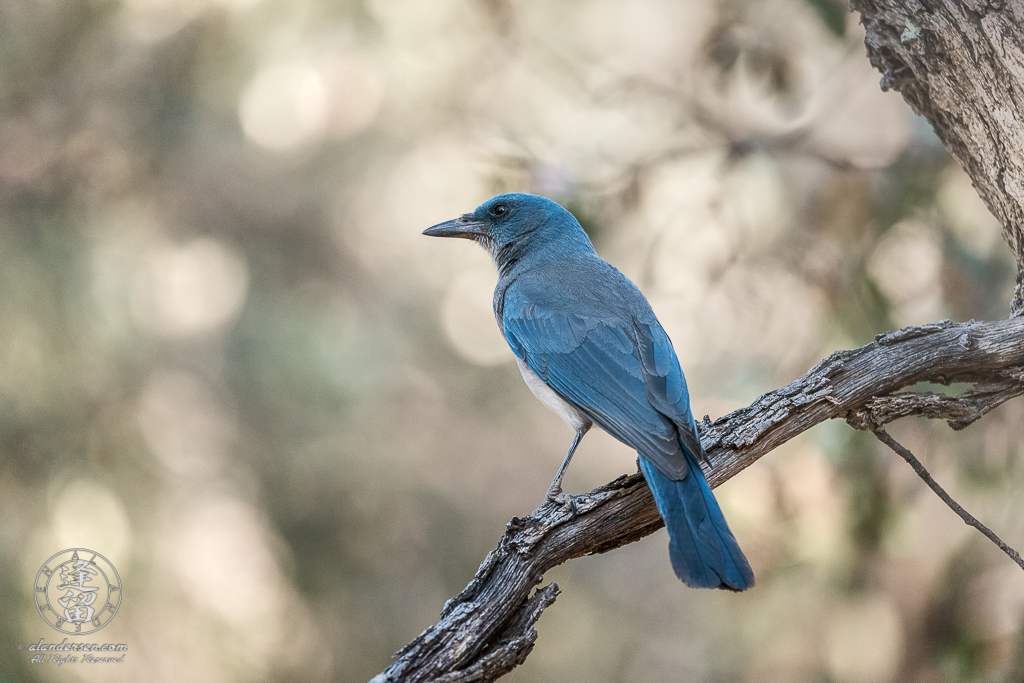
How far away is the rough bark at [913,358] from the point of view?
2.72m

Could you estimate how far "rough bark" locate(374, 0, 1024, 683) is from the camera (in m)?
2.72

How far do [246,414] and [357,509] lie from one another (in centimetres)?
108

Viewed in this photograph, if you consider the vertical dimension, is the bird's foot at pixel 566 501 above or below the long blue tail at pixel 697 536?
above

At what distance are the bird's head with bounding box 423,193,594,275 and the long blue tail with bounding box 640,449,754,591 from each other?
1.51m

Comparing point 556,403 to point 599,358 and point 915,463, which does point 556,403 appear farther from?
point 915,463

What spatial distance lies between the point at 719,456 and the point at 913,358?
798 millimetres

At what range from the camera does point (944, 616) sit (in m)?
4.80

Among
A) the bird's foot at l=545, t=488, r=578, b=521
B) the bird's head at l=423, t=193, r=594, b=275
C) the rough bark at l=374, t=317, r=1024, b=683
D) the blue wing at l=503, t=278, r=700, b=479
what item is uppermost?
the bird's head at l=423, t=193, r=594, b=275

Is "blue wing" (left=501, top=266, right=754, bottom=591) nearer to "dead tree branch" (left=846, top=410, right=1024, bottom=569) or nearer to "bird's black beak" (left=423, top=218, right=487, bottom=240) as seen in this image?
"bird's black beak" (left=423, top=218, right=487, bottom=240)

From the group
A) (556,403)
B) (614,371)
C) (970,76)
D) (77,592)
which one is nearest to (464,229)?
(556,403)

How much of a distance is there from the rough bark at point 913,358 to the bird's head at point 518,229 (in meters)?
1.20

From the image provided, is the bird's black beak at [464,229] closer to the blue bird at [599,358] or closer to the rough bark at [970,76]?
the blue bird at [599,358]

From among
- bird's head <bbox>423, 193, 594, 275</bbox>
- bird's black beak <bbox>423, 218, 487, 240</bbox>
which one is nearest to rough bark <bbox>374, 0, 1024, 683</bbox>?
bird's head <bbox>423, 193, 594, 275</bbox>

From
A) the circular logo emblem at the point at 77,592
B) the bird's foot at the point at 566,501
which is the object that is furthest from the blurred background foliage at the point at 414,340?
the bird's foot at the point at 566,501
